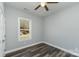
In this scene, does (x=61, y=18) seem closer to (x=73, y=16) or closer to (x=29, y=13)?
(x=73, y=16)

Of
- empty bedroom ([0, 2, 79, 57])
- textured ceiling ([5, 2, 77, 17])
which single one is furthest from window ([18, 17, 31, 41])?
textured ceiling ([5, 2, 77, 17])

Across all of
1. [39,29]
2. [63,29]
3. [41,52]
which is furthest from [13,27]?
[63,29]

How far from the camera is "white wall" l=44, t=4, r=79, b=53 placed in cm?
126

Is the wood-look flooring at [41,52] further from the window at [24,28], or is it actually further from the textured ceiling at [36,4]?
the textured ceiling at [36,4]

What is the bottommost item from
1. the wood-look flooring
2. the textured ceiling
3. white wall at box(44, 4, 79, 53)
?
the wood-look flooring

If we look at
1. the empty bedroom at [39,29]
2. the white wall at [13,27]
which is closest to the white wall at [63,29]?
the empty bedroom at [39,29]

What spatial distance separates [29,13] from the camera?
123 centimetres

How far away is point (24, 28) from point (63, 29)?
57cm

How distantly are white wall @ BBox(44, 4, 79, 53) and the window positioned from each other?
0.24m

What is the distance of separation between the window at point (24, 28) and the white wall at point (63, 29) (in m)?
0.24

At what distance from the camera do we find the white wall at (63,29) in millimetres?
1258

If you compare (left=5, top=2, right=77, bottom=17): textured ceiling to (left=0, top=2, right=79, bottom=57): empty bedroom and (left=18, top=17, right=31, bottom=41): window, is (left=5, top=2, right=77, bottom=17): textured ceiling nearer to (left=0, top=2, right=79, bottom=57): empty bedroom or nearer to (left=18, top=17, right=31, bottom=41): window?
(left=0, top=2, right=79, bottom=57): empty bedroom

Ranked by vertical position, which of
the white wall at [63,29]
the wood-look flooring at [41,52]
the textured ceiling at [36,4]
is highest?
the textured ceiling at [36,4]

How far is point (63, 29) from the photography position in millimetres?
1292
